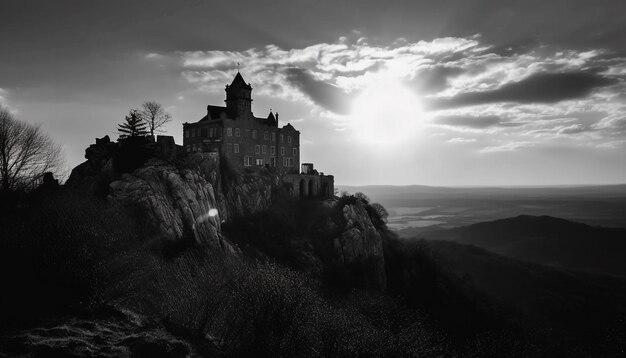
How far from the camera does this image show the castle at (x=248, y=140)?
70.3 meters

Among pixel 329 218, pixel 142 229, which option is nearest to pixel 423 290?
pixel 329 218

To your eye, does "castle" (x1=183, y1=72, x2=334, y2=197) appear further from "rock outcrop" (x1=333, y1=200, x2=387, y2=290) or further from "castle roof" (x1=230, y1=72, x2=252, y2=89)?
"rock outcrop" (x1=333, y1=200, x2=387, y2=290)

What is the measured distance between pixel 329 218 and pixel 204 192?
28.1 meters

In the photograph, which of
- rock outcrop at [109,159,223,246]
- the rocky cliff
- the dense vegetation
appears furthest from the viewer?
the rocky cliff

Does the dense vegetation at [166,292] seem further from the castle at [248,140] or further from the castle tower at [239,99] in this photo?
the castle tower at [239,99]

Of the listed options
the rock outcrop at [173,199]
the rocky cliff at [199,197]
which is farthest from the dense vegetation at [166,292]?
the rocky cliff at [199,197]

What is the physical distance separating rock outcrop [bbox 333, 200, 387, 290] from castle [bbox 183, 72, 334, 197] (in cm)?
1201

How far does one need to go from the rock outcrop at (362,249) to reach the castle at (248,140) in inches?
473

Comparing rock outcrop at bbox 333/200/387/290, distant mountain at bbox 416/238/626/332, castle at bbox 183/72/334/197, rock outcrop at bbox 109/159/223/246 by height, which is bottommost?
distant mountain at bbox 416/238/626/332

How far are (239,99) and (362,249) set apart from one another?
40760 millimetres

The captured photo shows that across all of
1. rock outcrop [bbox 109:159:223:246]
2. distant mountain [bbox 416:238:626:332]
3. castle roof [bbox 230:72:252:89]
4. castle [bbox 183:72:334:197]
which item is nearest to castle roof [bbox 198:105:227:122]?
castle [bbox 183:72:334:197]

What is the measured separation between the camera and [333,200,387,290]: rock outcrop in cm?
7162

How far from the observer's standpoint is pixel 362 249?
245 ft

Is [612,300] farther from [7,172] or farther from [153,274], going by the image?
[7,172]
